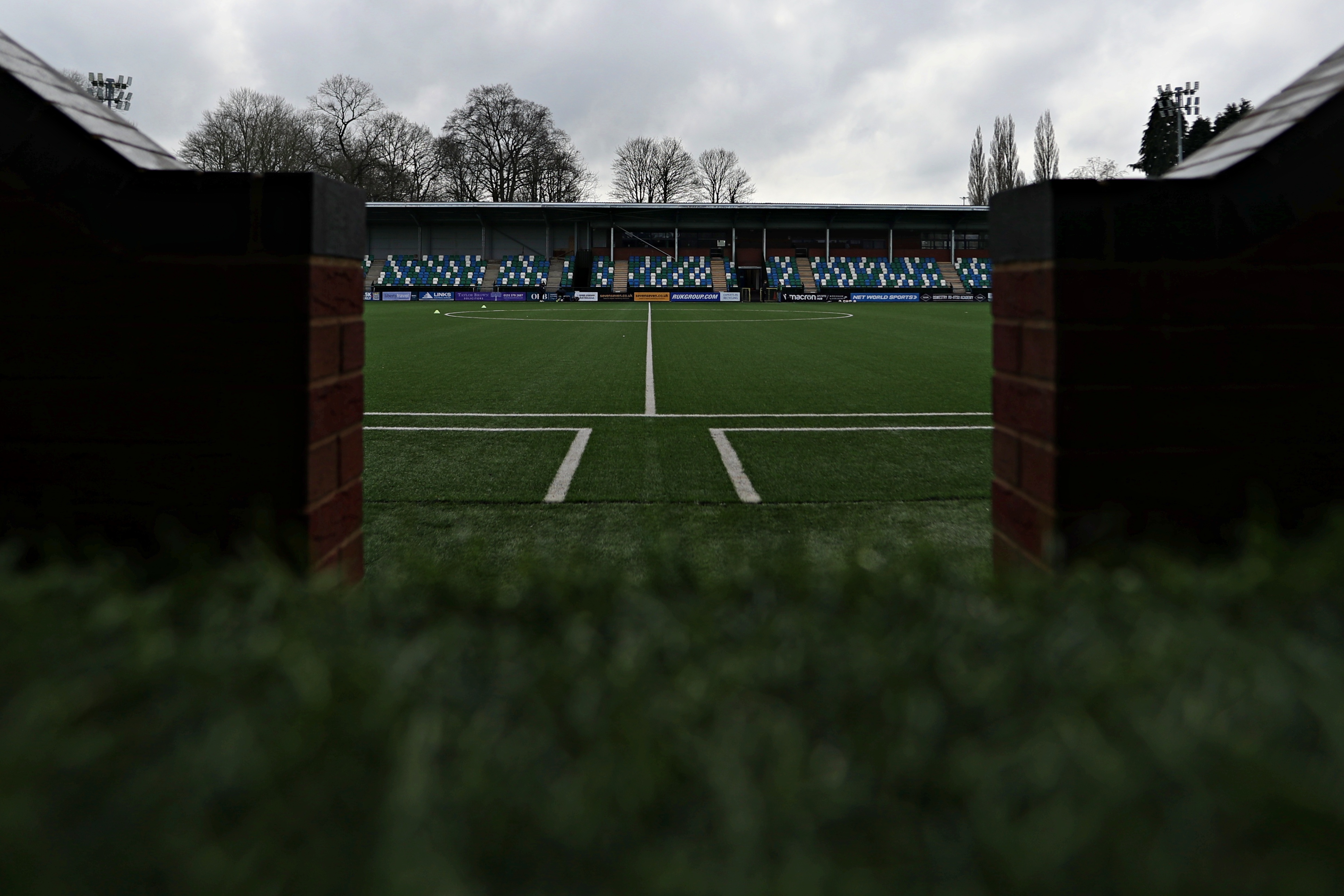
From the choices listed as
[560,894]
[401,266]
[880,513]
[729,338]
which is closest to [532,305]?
[401,266]

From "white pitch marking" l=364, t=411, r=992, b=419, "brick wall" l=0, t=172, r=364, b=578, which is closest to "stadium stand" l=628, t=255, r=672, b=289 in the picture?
"white pitch marking" l=364, t=411, r=992, b=419

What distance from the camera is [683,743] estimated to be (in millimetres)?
1136

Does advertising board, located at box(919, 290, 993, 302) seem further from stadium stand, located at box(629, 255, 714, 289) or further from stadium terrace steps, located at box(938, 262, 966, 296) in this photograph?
stadium stand, located at box(629, 255, 714, 289)

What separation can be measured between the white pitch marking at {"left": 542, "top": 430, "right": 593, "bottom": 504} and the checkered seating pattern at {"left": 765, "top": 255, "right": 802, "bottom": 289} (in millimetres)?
55035

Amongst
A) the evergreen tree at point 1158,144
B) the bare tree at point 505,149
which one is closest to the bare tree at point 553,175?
the bare tree at point 505,149

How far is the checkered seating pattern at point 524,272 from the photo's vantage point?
60.8 m

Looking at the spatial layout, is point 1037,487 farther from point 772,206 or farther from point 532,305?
point 772,206

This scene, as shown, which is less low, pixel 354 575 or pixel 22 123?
pixel 22 123

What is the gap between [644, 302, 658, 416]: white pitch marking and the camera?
877 centimetres

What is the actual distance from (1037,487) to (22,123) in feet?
8.48

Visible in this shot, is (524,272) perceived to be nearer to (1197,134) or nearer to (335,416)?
(1197,134)

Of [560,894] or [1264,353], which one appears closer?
[560,894]

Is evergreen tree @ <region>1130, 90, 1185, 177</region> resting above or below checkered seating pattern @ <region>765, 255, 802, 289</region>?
above

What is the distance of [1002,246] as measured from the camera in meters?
2.34
